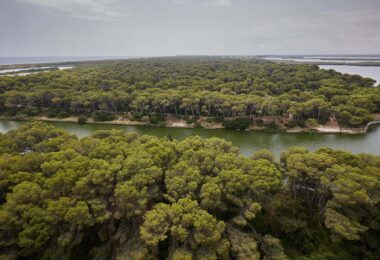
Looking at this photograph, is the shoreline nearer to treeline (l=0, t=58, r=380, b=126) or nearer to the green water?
the green water

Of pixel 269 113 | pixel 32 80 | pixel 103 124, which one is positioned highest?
pixel 32 80

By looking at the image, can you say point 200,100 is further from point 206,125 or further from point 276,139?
point 276,139

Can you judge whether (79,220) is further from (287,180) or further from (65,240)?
(287,180)

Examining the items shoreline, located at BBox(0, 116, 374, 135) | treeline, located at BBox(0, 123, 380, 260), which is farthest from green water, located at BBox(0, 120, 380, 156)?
treeline, located at BBox(0, 123, 380, 260)

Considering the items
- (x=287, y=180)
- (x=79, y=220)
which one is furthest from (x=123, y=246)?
(x=287, y=180)

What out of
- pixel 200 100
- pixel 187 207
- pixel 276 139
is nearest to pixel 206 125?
pixel 200 100

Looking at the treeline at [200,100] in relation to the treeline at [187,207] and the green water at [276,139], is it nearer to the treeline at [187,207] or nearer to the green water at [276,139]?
the green water at [276,139]

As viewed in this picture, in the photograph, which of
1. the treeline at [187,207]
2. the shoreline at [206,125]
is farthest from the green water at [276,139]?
the treeline at [187,207]
